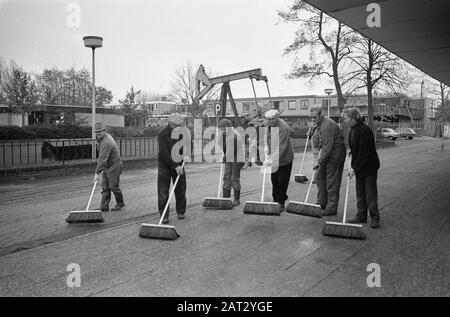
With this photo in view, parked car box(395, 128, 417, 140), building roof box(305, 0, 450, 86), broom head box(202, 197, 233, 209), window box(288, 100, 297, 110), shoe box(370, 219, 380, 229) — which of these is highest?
window box(288, 100, 297, 110)

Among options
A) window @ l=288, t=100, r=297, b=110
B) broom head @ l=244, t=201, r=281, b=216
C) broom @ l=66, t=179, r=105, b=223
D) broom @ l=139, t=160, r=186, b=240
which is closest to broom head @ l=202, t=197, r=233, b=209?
broom head @ l=244, t=201, r=281, b=216

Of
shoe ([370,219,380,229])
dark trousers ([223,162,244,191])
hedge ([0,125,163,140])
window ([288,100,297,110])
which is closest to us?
shoe ([370,219,380,229])

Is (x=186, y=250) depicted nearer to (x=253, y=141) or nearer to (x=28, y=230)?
(x=28, y=230)

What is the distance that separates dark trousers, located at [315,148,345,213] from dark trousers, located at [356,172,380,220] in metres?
0.51

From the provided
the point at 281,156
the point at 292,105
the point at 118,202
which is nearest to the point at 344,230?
the point at 281,156

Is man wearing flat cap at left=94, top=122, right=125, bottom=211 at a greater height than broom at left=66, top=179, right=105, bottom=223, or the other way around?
man wearing flat cap at left=94, top=122, right=125, bottom=211

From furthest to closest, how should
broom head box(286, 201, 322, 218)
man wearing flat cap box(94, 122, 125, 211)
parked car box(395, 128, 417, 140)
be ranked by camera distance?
1. parked car box(395, 128, 417, 140)
2. man wearing flat cap box(94, 122, 125, 211)
3. broom head box(286, 201, 322, 218)

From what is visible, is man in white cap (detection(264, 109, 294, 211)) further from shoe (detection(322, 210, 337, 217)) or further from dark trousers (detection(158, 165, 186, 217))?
dark trousers (detection(158, 165, 186, 217))

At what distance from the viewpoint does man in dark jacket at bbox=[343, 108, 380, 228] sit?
6215 mm

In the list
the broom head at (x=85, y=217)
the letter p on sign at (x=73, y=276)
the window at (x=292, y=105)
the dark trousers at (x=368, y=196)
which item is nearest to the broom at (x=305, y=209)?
the dark trousers at (x=368, y=196)

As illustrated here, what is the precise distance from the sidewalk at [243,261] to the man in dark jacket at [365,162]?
15.9 inches

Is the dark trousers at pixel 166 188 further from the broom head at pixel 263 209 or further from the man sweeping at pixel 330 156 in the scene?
the man sweeping at pixel 330 156

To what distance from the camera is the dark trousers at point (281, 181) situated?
724 cm

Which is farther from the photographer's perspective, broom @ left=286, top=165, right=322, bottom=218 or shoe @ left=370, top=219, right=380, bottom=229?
broom @ left=286, top=165, right=322, bottom=218
